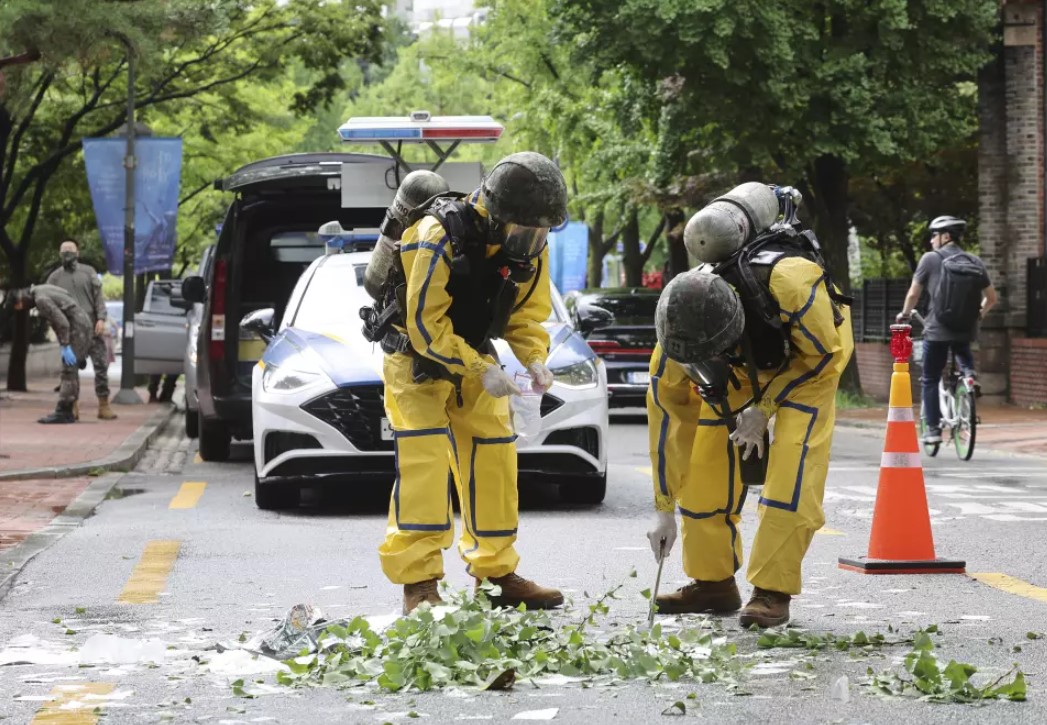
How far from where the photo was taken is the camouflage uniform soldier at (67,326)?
1886 centimetres

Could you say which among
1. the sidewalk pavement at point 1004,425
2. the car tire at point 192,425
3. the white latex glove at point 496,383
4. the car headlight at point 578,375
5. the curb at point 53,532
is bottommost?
the sidewalk pavement at point 1004,425

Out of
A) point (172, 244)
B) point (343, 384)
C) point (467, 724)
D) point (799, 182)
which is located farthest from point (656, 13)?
point (467, 724)

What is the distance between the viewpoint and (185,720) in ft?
16.9

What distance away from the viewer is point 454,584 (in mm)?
7988

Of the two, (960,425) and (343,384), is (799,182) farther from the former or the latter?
(343,384)

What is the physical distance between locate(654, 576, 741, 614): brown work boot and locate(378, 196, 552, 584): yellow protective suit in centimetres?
60

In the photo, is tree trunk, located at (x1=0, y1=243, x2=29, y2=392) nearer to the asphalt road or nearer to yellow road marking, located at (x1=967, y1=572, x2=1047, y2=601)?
the asphalt road

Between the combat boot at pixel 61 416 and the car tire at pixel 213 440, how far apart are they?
460 centimetres

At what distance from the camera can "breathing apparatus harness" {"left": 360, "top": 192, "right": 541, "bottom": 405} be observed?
6695mm

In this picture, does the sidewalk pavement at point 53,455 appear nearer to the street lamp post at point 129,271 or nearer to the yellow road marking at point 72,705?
the street lamp post at point 129,271

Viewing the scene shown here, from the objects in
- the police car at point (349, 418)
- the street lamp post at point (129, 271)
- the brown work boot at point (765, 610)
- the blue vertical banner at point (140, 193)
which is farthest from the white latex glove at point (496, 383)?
the blue vertical banner at point (140, 193)

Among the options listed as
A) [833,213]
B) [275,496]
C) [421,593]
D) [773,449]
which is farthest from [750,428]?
[833,213]

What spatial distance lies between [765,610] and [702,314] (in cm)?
111

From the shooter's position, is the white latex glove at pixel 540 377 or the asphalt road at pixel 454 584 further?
the white latex glove at pixel 540 377
